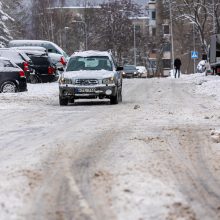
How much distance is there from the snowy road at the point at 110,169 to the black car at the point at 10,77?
1187 centimetres

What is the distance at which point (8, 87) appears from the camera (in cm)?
2561

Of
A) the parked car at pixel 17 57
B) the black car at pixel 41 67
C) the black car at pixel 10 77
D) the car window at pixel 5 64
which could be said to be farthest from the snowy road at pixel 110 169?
the black car at pixel 41 67

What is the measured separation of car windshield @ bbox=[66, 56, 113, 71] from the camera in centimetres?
2058

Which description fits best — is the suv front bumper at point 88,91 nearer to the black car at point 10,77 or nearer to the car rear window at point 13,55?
the black car at point 10,77

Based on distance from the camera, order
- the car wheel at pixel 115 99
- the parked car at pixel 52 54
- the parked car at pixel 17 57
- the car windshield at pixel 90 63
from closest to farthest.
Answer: the car wheel at pixel 115 99, the car windshield at pixel 90 63, the parked car at pixel 17 57, the parked car at pixel 52 54

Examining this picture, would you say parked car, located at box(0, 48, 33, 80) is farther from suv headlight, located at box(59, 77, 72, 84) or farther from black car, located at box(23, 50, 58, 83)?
suv headlight, located at box(59, 77, 72, 84)

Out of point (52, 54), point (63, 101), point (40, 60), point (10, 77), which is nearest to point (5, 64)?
point (10, 77)

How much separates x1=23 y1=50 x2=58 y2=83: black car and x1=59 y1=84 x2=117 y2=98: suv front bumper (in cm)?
1466

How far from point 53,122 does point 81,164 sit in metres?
5.55

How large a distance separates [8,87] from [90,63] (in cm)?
580

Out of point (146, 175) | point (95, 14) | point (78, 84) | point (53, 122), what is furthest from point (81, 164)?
point (95, 14)

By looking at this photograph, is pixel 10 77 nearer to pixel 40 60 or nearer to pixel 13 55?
pixel 13 55

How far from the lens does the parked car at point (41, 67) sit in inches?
1357

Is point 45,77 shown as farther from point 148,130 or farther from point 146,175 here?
point 146,175
